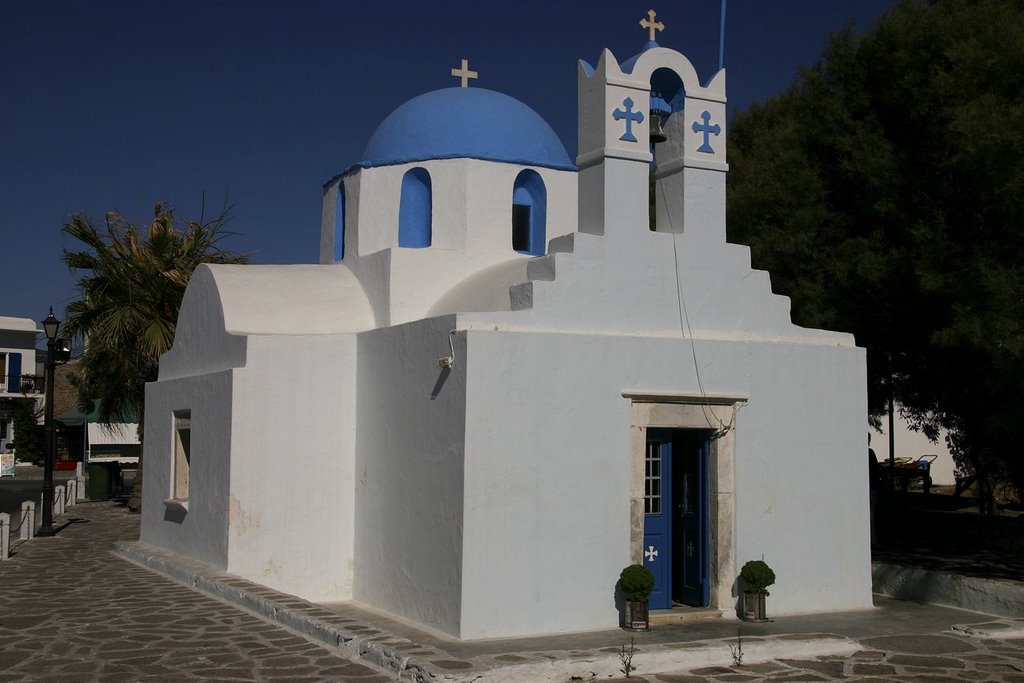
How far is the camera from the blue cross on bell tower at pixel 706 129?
9930 mm

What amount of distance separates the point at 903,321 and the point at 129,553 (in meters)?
9.78

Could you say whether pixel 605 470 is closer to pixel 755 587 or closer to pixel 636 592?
pixel 636 592

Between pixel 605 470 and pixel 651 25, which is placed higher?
pixel 651 25

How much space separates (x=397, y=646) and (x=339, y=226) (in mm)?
6809

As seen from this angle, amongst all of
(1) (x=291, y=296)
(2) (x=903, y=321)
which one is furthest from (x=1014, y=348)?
(1) (x=291, y=296)

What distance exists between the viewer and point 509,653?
742cm

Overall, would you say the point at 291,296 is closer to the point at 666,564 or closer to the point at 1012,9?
Result: the point at 666,564

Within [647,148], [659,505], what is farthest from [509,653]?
[647,148]

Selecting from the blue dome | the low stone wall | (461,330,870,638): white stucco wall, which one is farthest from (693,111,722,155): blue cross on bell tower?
the low stone wall

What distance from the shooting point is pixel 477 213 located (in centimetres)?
1170

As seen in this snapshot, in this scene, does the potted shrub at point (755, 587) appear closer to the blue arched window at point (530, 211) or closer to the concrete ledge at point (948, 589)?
the concrete ledge at point (948, 589)

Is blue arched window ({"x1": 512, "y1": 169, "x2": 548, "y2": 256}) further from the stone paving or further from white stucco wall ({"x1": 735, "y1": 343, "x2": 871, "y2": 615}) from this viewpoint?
the stone paving

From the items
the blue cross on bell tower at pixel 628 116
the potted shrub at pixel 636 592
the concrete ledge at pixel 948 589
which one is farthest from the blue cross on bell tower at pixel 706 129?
the concrete ledge at pixel 948 589

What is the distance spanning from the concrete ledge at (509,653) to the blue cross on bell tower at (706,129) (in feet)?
14.7
